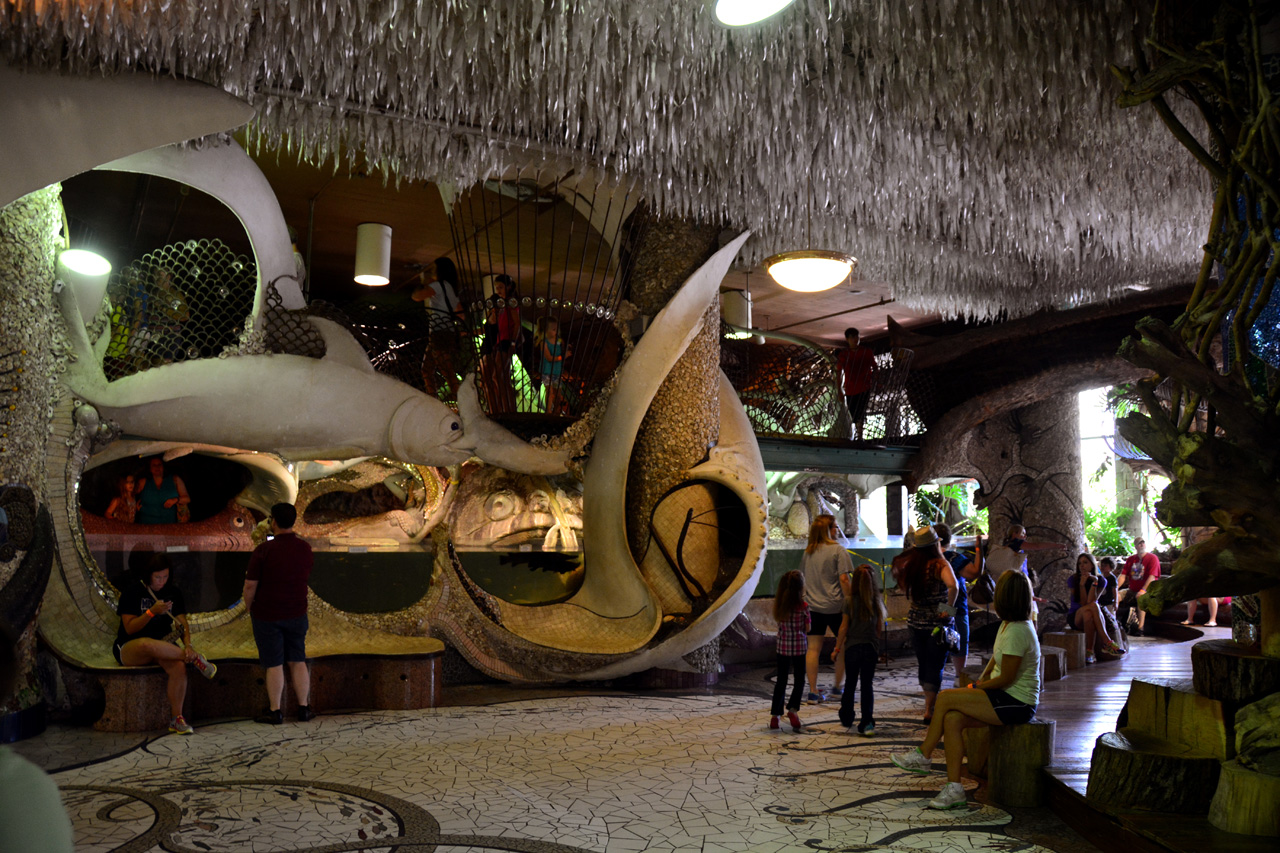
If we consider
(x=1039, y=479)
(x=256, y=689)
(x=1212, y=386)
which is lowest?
(x=256, y=689)

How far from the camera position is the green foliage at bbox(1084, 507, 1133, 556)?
56.9ft

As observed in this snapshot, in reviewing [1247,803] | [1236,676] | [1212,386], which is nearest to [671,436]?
[1212,386]

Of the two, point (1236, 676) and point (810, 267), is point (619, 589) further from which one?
point (1236, 676)

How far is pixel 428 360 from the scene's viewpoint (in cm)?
703

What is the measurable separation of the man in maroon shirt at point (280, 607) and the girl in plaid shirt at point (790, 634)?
2642mm

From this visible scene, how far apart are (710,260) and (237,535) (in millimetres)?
4437

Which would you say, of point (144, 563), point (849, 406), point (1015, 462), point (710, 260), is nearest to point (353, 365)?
point (144, 563)

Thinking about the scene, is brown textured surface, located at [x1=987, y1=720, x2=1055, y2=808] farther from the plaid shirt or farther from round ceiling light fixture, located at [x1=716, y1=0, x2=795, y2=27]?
round ceiling light fixture, located at [x1=716, y1=0, x2=795, y2=27]

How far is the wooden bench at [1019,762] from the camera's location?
3.80 meters

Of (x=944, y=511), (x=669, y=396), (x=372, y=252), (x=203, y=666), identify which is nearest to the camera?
(x=203, y=666)

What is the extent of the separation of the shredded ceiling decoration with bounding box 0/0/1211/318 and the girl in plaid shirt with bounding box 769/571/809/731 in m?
2.56

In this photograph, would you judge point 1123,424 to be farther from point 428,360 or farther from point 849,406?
point 849,406

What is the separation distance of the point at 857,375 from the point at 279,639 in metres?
6.61

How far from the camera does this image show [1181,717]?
3566mm
